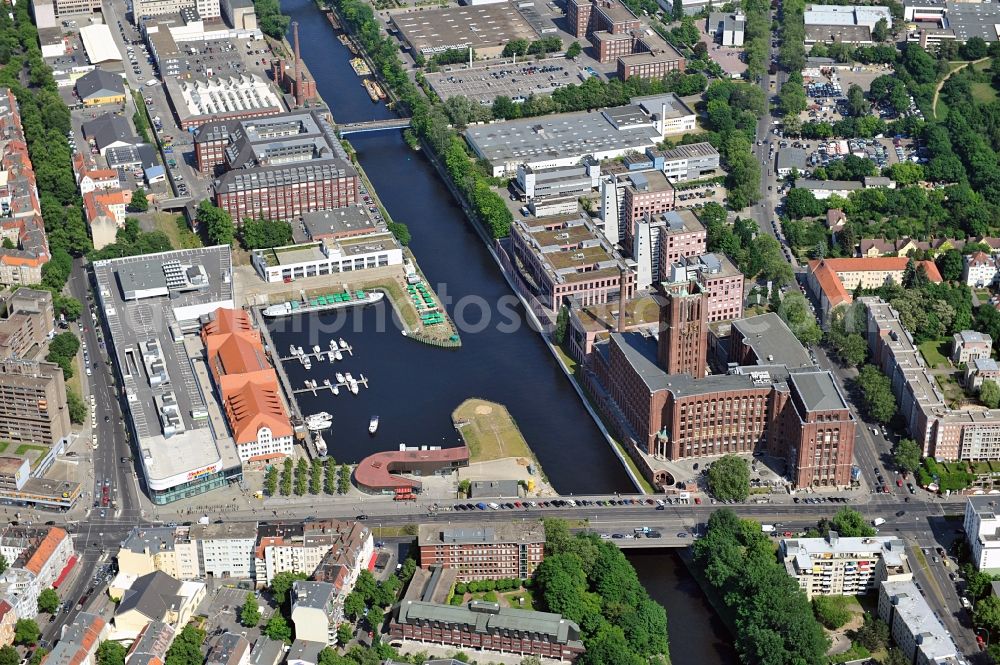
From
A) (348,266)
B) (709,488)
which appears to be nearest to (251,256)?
(348,266)

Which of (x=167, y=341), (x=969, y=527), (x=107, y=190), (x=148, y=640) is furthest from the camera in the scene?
(x=107, y=190)

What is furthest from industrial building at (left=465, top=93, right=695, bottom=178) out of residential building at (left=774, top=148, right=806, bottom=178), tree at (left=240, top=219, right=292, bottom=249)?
tree at (left=240, top=219, right=292, bottom=249)

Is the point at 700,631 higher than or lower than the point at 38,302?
lower

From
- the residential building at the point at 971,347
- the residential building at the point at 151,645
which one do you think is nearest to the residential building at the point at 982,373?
the residential building at the point at 971,347

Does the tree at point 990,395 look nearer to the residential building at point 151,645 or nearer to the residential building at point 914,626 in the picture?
the residential building at point 914,626

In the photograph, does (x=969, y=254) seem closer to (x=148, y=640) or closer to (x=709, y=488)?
(x=709, y=488)

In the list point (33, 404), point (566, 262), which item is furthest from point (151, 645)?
point (566, 262)

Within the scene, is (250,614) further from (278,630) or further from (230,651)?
(230,651)

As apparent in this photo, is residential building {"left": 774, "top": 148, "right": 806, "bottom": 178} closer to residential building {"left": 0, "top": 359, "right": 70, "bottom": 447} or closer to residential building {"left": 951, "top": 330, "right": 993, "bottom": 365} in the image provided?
residential building {"left": 951, "top": 330, "right": 993, "bottom": 365}
